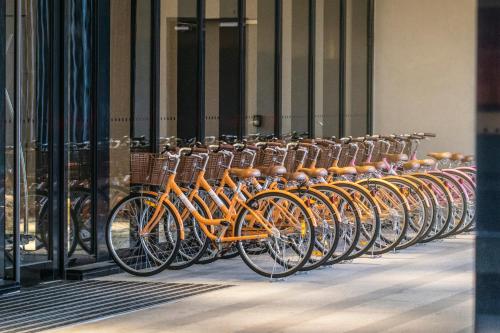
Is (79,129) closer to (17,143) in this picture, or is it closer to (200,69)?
(17,143)

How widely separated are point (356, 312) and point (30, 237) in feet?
8.82

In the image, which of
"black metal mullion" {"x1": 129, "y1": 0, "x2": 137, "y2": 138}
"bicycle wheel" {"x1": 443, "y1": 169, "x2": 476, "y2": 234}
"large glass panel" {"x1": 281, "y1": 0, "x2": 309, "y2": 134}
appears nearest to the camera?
"black metal mullion" {"x1": 129, "y1": 0, "x2": 137, "y2": 138}

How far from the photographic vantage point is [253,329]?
6.65 m

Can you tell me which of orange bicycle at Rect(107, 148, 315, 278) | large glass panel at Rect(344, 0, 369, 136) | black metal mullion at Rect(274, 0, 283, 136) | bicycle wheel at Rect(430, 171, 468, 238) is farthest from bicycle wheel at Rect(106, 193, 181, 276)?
large glass panel at Rect(344, 0, 369, 136)

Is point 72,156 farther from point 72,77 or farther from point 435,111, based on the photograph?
point 435,111

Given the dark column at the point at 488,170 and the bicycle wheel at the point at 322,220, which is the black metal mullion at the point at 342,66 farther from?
the dark column at the point at 488,170

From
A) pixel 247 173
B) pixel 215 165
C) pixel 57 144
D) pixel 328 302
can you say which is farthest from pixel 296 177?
pixel 57 144

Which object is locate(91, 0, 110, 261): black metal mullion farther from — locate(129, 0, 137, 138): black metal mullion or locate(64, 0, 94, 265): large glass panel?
locate(129, 0, 137, 138): black metal mullion

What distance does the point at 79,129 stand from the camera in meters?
9.03

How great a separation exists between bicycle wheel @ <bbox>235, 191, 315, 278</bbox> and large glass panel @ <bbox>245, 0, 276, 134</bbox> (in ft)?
11.1

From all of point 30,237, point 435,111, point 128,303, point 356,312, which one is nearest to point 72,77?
point 30,237

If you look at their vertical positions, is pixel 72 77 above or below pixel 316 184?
above

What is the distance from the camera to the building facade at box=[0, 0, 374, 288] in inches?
330

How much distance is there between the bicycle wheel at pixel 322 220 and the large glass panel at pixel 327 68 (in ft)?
17.8
